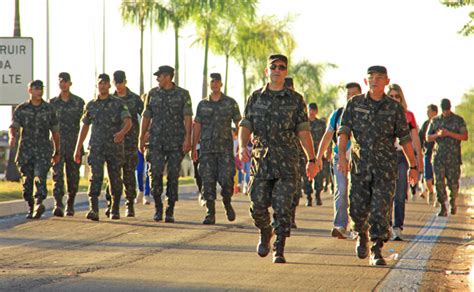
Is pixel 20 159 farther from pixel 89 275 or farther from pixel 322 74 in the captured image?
pixel 322 74

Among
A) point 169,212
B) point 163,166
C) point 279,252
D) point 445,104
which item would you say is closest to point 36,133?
point 163,166

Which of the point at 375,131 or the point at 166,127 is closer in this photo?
the point at 375,131

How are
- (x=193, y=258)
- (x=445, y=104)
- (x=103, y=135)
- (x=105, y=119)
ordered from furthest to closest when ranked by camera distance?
(x=445, y=104) < (x=103, y=135) < (x=105, y=119) < (x=193, y=258)

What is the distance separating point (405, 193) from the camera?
55.6 ft

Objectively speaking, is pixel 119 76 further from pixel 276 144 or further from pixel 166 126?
pixel 276 144

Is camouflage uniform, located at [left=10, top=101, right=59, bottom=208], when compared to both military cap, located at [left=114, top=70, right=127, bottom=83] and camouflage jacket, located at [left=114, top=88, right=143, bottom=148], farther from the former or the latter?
camouflage jacket, located at [left=114, top=88, right=143, bottom=148]

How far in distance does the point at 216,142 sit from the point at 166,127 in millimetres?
717

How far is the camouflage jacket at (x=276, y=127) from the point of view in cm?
1266

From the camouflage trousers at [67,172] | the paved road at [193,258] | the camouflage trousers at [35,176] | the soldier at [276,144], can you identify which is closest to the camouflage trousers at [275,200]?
the soldier at [276,144]

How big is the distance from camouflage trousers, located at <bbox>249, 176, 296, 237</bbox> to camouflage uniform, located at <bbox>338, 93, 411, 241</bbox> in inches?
24.5

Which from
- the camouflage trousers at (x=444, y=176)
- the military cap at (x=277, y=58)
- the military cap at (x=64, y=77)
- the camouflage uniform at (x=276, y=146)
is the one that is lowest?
the camouflage trousers at (x=444, y=176)

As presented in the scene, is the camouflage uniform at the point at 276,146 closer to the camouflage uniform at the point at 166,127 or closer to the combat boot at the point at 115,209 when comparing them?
the camouflage uniform at the point at 166,127

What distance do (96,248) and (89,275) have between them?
116 inches

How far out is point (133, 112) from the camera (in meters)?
19.7
